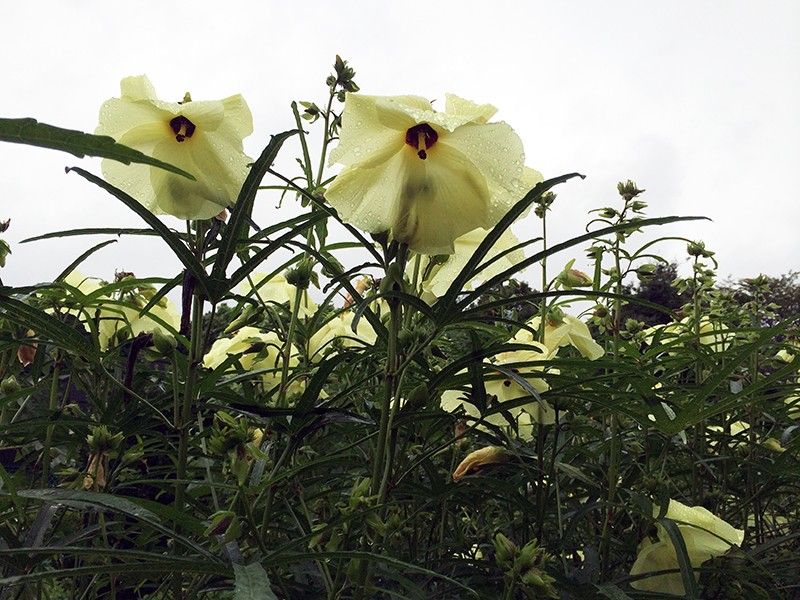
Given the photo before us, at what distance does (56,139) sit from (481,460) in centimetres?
68

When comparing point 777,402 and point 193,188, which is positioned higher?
point 777,402

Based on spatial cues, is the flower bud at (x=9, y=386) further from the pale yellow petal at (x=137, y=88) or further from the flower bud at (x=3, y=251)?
the pale yellow petal at (x=137, y=88)

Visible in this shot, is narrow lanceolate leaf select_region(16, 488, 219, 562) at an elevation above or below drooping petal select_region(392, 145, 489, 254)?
below

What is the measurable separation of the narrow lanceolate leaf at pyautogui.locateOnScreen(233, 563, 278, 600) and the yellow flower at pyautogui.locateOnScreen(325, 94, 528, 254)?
33 cm

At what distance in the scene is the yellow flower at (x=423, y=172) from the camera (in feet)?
2.35

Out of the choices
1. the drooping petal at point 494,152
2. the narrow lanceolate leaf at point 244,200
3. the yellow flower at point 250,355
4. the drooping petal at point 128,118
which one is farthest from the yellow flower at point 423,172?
the yellow flower at point 250,355

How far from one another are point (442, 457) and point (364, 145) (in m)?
0.71

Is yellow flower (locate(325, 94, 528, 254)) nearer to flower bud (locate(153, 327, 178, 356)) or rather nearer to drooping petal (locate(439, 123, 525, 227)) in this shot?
drooping petal (locate(439, 123, 525, 227))

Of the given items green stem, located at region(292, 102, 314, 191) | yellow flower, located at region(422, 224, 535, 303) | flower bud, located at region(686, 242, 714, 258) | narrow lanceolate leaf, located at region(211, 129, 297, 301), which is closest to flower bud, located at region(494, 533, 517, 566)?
yellow flower, located at region(422, 224, 535, 303)

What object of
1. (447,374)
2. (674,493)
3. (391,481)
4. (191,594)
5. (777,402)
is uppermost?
(777,402)

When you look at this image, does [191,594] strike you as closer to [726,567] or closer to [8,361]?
[8,361]

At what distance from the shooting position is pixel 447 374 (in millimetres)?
729

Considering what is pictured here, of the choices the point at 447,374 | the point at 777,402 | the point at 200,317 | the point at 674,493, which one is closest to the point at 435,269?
the point at 447,374

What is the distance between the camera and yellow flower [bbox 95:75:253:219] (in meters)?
0.78
